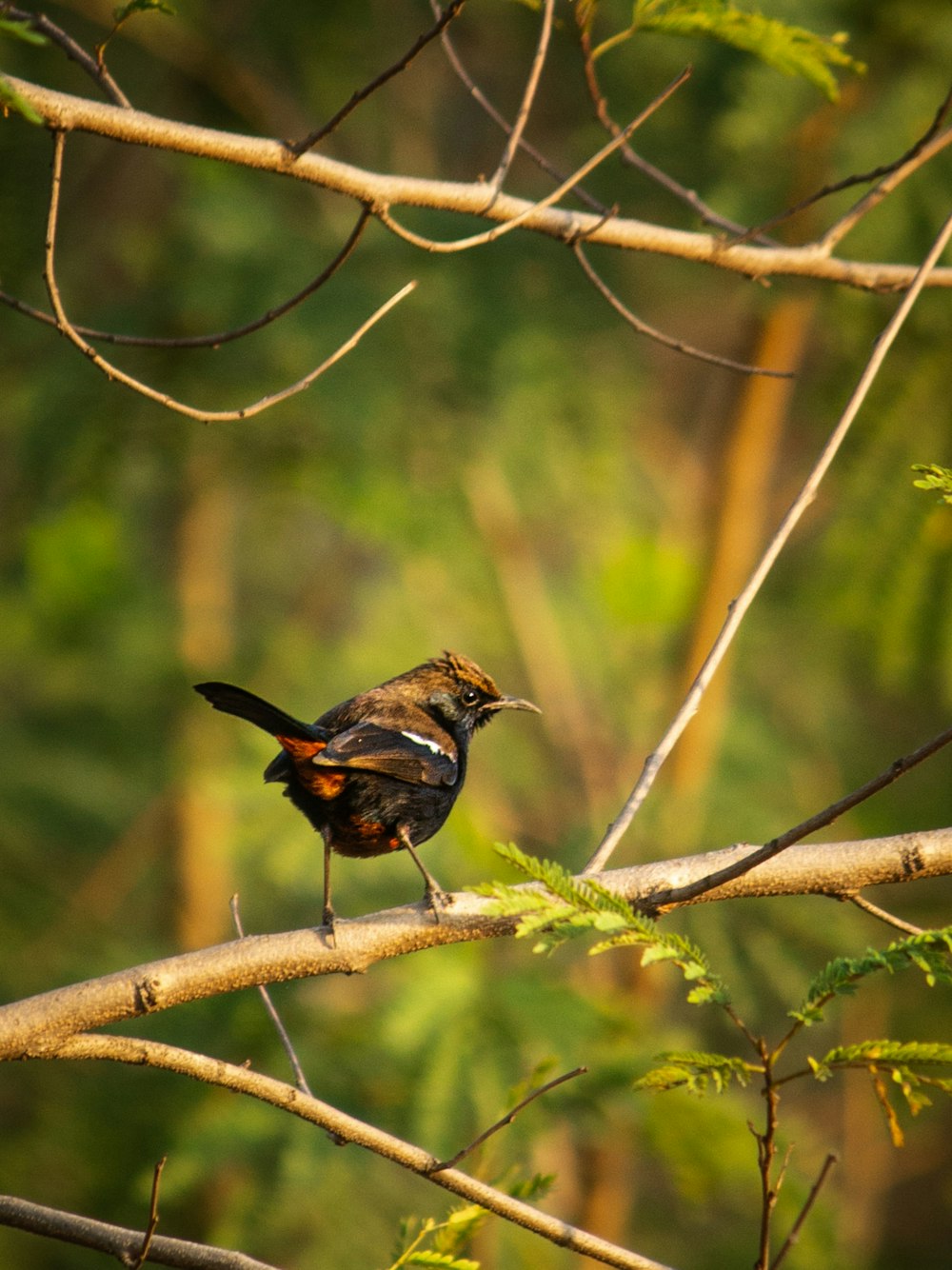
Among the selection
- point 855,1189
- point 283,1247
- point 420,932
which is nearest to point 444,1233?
point 420,932

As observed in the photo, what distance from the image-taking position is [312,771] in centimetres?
323

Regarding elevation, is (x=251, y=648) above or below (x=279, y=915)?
above

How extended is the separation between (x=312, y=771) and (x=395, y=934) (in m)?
0.98

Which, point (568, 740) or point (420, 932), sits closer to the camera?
point (420, 932)

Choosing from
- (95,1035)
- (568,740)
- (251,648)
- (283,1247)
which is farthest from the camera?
(251,648)

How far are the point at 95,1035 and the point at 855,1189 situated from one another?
683 centimetres

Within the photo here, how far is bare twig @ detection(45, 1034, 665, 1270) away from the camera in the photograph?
2.10m

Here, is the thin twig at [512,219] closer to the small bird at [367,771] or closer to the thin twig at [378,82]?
the thin twig at [378,82]

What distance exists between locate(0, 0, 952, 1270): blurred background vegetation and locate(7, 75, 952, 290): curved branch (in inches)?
77.5

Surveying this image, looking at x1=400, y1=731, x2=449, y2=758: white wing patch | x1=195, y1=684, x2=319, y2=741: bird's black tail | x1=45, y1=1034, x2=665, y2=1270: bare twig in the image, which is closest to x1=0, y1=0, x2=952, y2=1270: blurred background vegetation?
x1=400, y1=731, x2=449, y2=758: white wing patch

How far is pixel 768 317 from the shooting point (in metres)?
5.66

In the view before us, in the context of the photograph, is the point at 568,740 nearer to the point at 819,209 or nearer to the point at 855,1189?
the point at 819,209

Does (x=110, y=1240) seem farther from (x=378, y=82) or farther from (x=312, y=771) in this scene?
(x=378, y=82)

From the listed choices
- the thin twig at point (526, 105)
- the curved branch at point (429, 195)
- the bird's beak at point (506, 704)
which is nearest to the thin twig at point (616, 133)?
the curved branch at point (429, 195)
